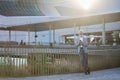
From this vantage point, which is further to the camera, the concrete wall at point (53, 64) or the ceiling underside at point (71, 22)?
the ceiling underside at point (71, 22)

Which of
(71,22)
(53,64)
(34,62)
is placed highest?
(71,22)

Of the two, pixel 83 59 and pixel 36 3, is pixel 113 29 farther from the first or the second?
pixel 83 59

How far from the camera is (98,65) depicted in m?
13.4

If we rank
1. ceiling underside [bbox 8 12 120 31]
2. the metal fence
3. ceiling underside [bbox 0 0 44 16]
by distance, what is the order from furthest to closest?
1. ceiling underside [bbox 0 0 44 16]
2. ceiling underside [bbox 8 12 120 31]
3. the metal fence

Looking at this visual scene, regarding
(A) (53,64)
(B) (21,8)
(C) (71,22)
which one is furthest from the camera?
(B) (21,8)

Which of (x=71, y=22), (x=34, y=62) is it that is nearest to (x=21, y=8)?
(x=71, y=22)

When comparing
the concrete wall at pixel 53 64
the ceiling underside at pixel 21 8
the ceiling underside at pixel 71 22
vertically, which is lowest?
the concrete wall at pixel 53 64

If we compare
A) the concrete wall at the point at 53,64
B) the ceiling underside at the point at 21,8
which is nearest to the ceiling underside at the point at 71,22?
the ceiling underside at the point at 21,8

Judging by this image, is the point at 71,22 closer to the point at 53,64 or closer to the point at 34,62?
the point at 53,64

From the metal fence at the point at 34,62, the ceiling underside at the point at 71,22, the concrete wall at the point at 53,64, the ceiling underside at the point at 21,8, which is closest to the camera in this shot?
the metal fence at the point at 34,62

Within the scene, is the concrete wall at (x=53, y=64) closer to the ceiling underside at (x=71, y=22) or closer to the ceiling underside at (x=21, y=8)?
the ceiling underside at (x=71, y=22)

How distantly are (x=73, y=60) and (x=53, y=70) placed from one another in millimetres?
1066

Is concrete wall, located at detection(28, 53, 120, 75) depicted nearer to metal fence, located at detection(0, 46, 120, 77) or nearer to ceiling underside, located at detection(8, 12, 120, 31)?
metal fence, located at detection(0, 46, 120, 77)

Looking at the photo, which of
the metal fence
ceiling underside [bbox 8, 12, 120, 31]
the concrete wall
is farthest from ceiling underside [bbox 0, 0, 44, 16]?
the concrete wall
